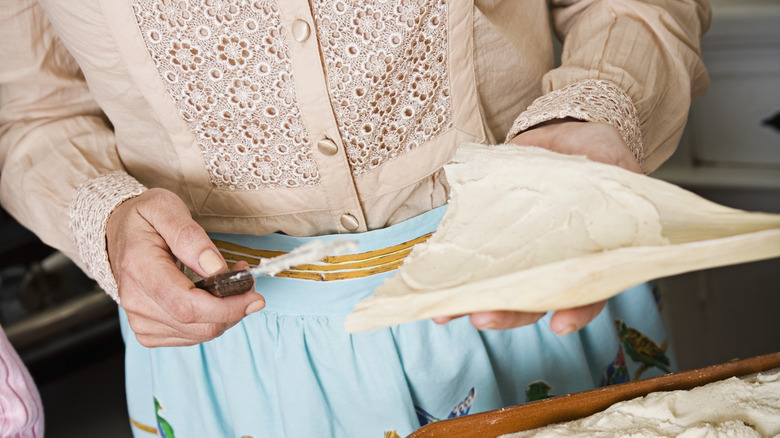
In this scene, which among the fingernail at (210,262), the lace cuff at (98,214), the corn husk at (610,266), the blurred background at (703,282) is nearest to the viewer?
the corn husk at (610,266)

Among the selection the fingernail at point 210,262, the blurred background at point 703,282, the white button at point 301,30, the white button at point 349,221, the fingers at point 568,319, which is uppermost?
the white button at point 301,30

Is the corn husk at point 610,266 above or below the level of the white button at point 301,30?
below

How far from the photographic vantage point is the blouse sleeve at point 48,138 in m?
0.79

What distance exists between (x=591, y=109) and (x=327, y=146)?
26 cm

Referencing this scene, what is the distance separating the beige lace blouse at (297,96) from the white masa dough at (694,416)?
0.24 meters

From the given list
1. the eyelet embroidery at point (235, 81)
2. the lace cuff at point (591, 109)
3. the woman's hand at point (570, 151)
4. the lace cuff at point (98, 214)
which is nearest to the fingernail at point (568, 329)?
the woman's hand at point (570, 151)

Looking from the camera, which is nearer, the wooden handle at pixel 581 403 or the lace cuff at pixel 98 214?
the wooden handle at pixel 581 403

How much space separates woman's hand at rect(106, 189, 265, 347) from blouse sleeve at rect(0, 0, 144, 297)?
8 centimetres

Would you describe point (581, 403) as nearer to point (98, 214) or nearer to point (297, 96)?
point (297, 96)

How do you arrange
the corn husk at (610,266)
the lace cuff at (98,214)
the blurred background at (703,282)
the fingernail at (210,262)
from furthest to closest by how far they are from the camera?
the blurred background at (703,282)
the lace cuff at (98,214)
the fingernail at (210,262)
the corn husk at (610,266)

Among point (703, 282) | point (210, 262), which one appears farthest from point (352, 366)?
point (703, 282)

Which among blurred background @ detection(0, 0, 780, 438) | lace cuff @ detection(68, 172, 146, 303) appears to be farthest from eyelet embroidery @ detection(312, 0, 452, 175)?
blurred background @ detection(0, 0, 780, 438)

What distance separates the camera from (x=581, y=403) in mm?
622

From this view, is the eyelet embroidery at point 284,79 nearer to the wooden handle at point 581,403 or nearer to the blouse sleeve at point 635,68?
the blouse sleeve at point 635,68
